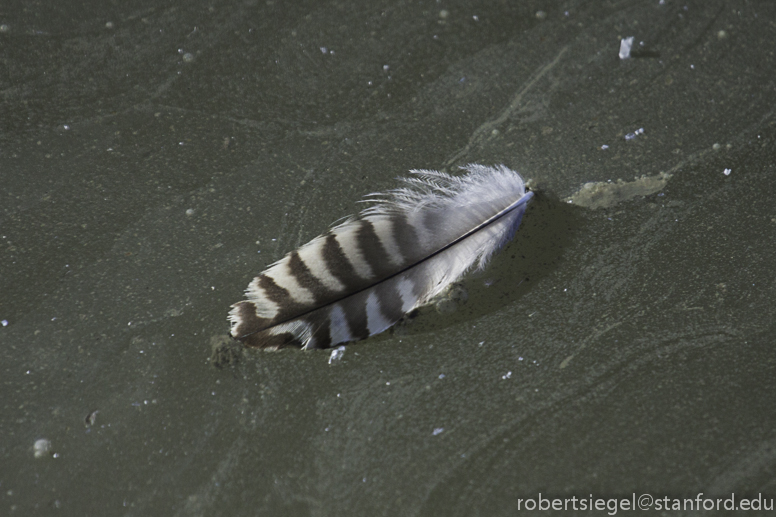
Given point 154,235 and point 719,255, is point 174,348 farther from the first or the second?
point 719,255

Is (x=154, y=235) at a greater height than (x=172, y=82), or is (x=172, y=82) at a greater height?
(x=172, y=82)

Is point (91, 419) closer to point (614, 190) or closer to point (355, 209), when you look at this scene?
point (355, 209)

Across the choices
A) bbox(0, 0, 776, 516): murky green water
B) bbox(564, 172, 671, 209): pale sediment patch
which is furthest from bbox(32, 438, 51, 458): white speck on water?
bbox(564, 172, 671, 209): pale sediment patch

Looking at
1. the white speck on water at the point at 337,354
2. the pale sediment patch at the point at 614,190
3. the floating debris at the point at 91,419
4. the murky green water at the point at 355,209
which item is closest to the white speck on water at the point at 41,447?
the murky green water at the point at 355,209

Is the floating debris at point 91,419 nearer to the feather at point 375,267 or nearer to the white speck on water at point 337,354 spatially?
the feather at point 375,267

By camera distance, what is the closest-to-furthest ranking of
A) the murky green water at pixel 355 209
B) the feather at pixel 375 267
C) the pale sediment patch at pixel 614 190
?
the murky green water at pixel 355 209, the feather at pixel 375 267, the pale sediment patch at pixel 614 190

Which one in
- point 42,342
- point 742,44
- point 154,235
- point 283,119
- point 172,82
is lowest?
point 742,44

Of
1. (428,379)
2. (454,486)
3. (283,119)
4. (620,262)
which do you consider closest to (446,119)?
(283,119)

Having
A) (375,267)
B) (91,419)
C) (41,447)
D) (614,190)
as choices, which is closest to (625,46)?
(614,190)
